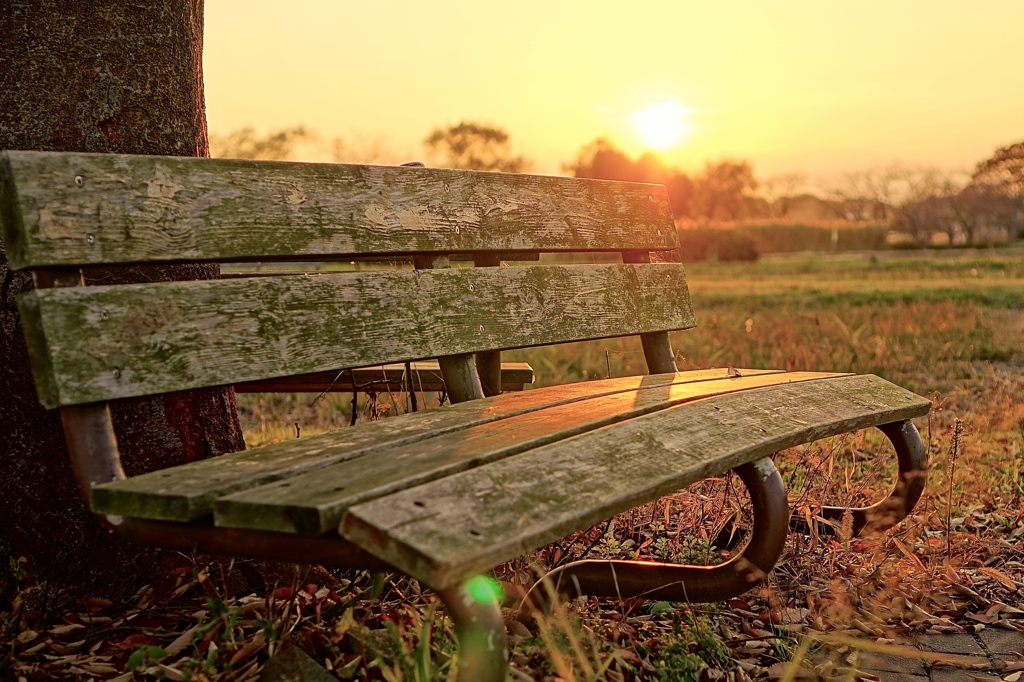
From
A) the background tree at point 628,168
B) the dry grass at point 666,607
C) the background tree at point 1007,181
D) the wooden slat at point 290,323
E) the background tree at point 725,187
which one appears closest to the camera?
the wooden slat at point 290,323

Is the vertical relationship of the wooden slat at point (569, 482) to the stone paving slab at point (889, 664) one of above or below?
above

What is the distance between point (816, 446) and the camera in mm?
4531

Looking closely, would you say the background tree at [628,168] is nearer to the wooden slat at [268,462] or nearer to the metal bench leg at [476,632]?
the wooden slat at [268,462]

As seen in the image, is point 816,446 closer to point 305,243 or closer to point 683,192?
point 305,243

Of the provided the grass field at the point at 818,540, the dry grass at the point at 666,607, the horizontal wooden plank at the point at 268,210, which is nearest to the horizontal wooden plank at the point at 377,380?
the dry grass at the point at 666,607

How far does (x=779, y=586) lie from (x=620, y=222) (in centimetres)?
124

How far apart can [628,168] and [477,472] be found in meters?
43.5

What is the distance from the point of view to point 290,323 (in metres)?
2.06

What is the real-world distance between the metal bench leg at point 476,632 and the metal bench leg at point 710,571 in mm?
909

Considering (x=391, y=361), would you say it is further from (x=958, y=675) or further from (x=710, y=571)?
(x=958, y=675)

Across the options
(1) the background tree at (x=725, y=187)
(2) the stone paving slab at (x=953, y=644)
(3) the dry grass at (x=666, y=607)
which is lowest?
(2) the stone paving slab at (x=953, y=644)

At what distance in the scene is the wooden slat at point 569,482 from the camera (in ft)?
4.21

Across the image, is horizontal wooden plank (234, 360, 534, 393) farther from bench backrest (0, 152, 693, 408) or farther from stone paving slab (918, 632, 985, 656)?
stone paving slab (918, 632, 985, 656)

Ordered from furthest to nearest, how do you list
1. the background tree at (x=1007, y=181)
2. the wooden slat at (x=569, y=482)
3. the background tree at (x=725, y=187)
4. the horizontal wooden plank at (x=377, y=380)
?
Answer: the background tree at (x=725, y=187), the background tree at (x=1007, y=181), the horizontal wooden plank at (x=377, y=380), the wooden slat at (x=569, y=482)
